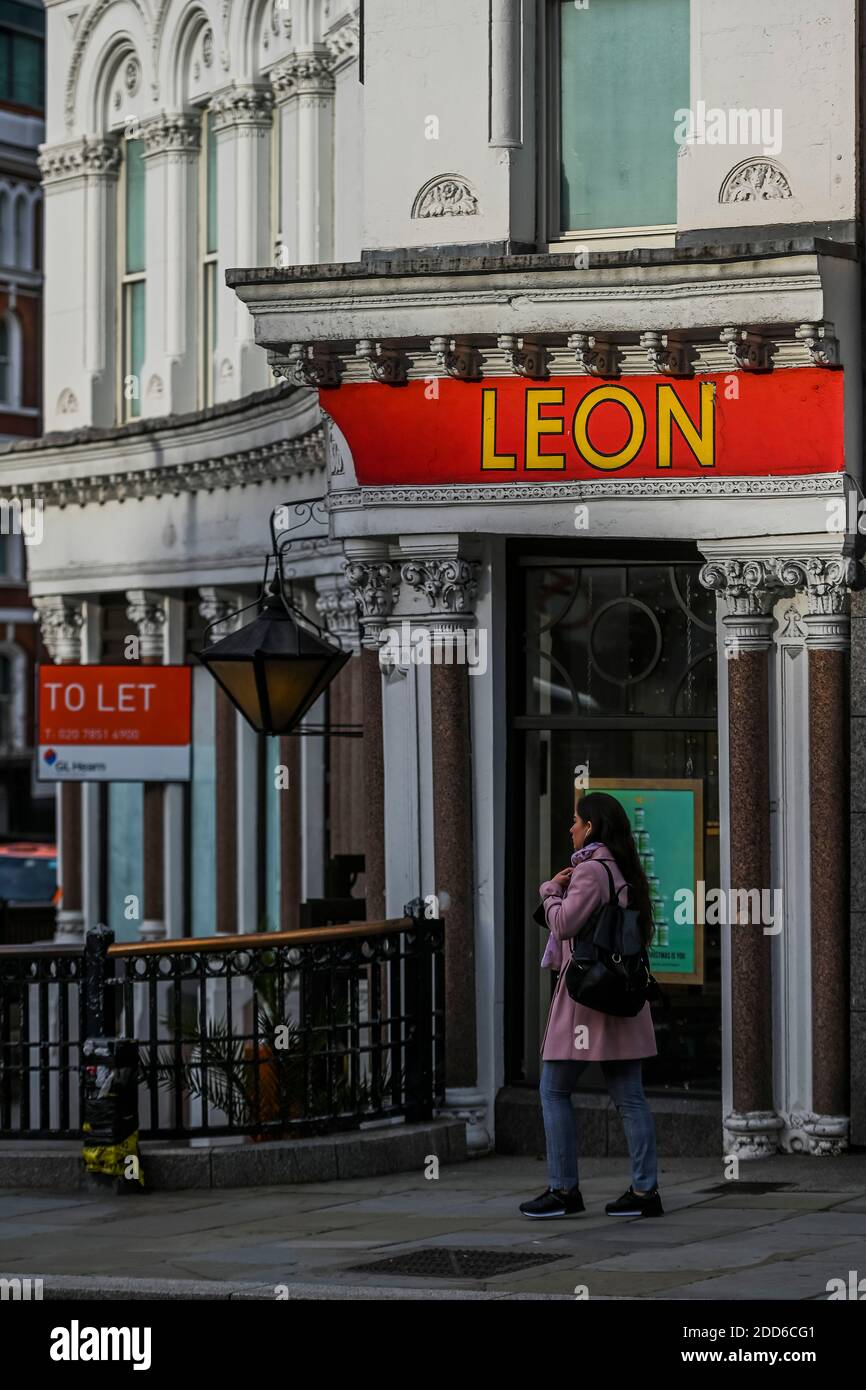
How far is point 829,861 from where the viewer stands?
1270 cm

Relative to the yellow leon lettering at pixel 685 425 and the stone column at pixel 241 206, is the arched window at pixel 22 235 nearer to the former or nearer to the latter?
the stone column at pixel 241 206

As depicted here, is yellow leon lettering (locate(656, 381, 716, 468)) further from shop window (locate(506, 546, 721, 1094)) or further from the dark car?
the dark car

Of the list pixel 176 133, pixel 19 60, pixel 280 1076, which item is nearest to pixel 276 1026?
pixel 280 1076

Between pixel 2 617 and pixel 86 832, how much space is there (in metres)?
34.7

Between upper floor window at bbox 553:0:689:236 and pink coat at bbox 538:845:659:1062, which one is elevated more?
upper floor window at bbox 553:0:689:236

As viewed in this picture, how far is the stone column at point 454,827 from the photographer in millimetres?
13656

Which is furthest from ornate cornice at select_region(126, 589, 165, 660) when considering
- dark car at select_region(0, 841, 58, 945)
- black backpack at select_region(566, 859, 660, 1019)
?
black backpack at select_region(566, 859, 660, 1019)

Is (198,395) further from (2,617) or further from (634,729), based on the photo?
(2,617)

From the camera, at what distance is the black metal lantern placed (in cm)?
1434

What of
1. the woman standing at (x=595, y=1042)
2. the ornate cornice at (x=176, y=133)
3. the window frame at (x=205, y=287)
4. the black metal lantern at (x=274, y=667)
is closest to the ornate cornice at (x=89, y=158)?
the ornate cornice at (x=176, y=133)

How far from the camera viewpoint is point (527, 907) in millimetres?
14062

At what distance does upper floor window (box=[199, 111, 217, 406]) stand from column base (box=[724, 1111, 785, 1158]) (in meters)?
12.4
